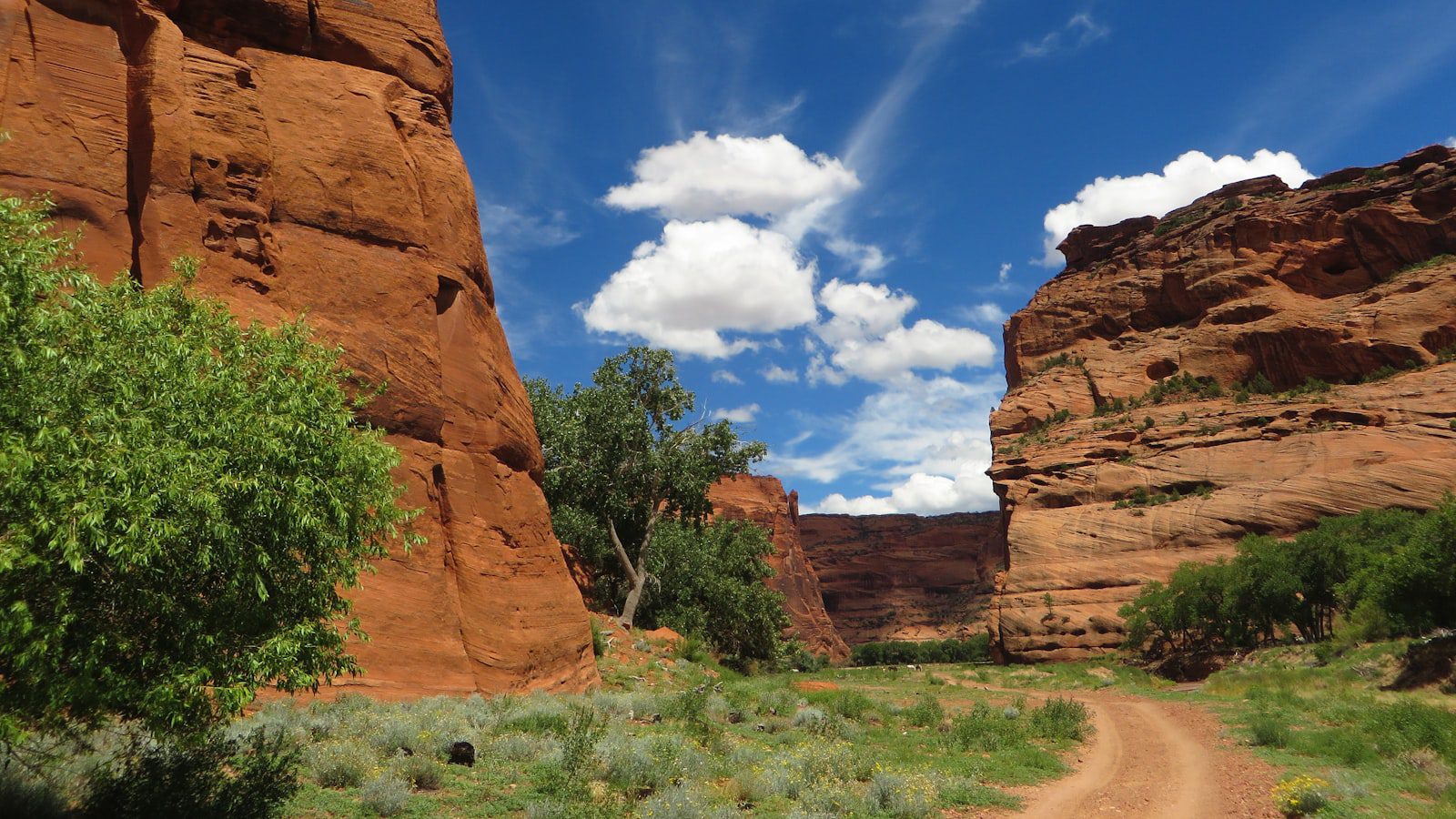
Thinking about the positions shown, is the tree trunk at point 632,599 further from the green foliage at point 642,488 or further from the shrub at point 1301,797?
the shrub at point 1301,797

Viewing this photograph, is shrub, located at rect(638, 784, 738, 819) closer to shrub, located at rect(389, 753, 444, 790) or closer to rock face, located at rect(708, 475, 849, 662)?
shrub, located at rect(389, 753, 444, 790)

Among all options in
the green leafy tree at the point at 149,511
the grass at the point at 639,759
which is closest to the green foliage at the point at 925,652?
the grass at the point at 639,759

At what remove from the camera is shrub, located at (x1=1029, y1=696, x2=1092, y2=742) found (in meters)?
17.8

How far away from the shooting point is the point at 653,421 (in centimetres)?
3619

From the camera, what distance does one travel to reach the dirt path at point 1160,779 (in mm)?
11203

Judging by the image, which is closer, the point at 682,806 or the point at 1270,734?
the point at 682,806

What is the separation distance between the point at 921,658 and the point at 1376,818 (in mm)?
92166

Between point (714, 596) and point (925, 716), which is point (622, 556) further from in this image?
point (925, 716)

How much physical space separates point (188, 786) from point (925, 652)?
101024 mm

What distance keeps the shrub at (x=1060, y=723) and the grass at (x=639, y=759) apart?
0.08 meters

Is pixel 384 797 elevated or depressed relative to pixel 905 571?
elevated

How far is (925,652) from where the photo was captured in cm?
10019

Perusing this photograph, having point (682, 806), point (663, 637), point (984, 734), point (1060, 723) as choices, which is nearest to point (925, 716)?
point (1060, 723)

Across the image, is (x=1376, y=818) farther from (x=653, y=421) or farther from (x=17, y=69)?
(x=653, y=421)
